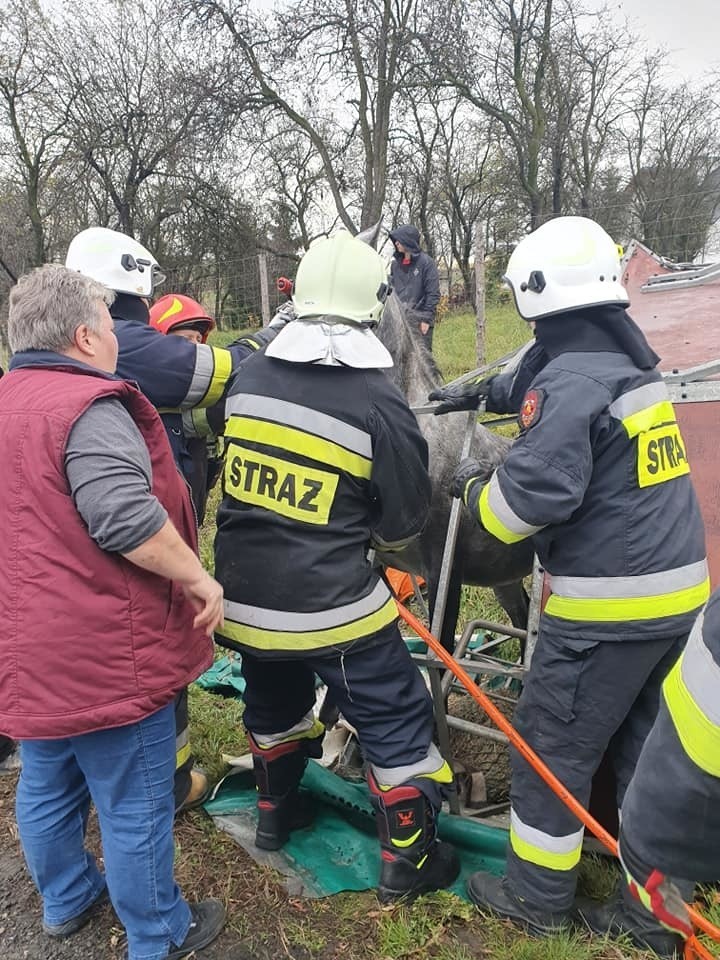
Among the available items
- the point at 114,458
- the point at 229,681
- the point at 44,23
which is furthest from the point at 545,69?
the point at 114,458

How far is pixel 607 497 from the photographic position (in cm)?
221

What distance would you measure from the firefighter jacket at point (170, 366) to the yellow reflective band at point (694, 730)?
2.14 m

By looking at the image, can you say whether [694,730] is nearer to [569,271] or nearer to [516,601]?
[569,271]

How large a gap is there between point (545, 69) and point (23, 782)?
63.9 ft

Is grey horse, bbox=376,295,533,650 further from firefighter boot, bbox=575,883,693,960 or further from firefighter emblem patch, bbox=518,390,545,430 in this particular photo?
firefighter boot, bbox=575,883,693,960

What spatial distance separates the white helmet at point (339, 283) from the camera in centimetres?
238

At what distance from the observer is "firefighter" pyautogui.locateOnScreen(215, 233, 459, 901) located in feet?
7.50

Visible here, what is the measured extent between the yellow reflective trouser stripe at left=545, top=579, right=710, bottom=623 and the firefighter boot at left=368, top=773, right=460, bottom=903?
85cm

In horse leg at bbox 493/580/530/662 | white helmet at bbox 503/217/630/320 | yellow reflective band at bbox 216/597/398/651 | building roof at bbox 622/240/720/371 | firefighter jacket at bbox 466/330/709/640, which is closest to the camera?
firefighter jacket at bbox 466/330/709/640

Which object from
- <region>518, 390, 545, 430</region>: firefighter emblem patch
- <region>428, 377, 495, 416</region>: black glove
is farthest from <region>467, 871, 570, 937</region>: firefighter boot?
<region>428, 377, 495, 416</region>: black glove

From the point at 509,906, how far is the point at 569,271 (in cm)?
207

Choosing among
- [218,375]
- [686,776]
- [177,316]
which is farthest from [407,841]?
[177,316]

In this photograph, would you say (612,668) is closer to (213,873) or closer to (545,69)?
(213,873)

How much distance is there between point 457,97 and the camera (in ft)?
56.0
